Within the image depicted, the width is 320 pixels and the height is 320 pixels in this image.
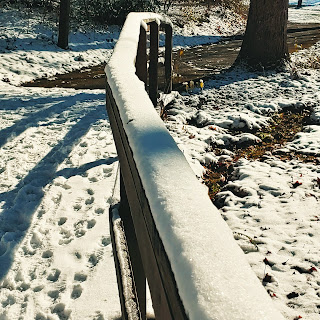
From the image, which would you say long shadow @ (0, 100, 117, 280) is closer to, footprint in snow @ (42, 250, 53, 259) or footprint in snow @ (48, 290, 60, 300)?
footprint in snow @ (42, 250, 53, 259)

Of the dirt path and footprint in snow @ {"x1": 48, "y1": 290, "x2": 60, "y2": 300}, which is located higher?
the dirt path

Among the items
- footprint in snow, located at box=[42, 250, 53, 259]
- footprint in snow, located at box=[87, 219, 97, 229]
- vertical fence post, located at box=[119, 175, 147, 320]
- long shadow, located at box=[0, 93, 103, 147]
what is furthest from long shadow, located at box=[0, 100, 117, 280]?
vertical fence post, located at box=[119, 175, 147, 320]

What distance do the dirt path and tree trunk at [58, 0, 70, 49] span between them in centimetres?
179

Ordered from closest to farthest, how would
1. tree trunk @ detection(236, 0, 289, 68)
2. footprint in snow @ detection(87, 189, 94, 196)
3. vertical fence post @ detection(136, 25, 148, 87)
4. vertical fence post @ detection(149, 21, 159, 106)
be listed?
footprint in snow @ detection(87, 189, 94, 196) < vertical fence post @ detection(136, 25, 148, 87) < vertical fence post @ detection(149, 21, 159, 106) < tree trunk @ detection(236, 0, 289, 68)

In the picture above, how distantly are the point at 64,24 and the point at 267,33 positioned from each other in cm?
669

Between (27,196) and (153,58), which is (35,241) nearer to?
(27,196)

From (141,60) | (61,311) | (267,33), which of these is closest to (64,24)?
(267,33)

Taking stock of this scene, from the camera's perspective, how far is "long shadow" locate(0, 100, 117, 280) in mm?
3582

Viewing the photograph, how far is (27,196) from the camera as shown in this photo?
433 cm

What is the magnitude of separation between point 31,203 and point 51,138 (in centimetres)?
188

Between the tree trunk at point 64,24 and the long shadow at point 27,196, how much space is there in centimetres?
812

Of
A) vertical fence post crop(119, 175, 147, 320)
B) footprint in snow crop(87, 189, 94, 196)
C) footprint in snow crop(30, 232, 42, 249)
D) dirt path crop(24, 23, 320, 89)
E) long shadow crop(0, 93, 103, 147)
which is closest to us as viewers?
vertical fence post crop(119, 175, 147, 320)

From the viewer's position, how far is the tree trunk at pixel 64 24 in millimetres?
12953

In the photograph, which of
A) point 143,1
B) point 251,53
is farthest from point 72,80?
point 143,1
